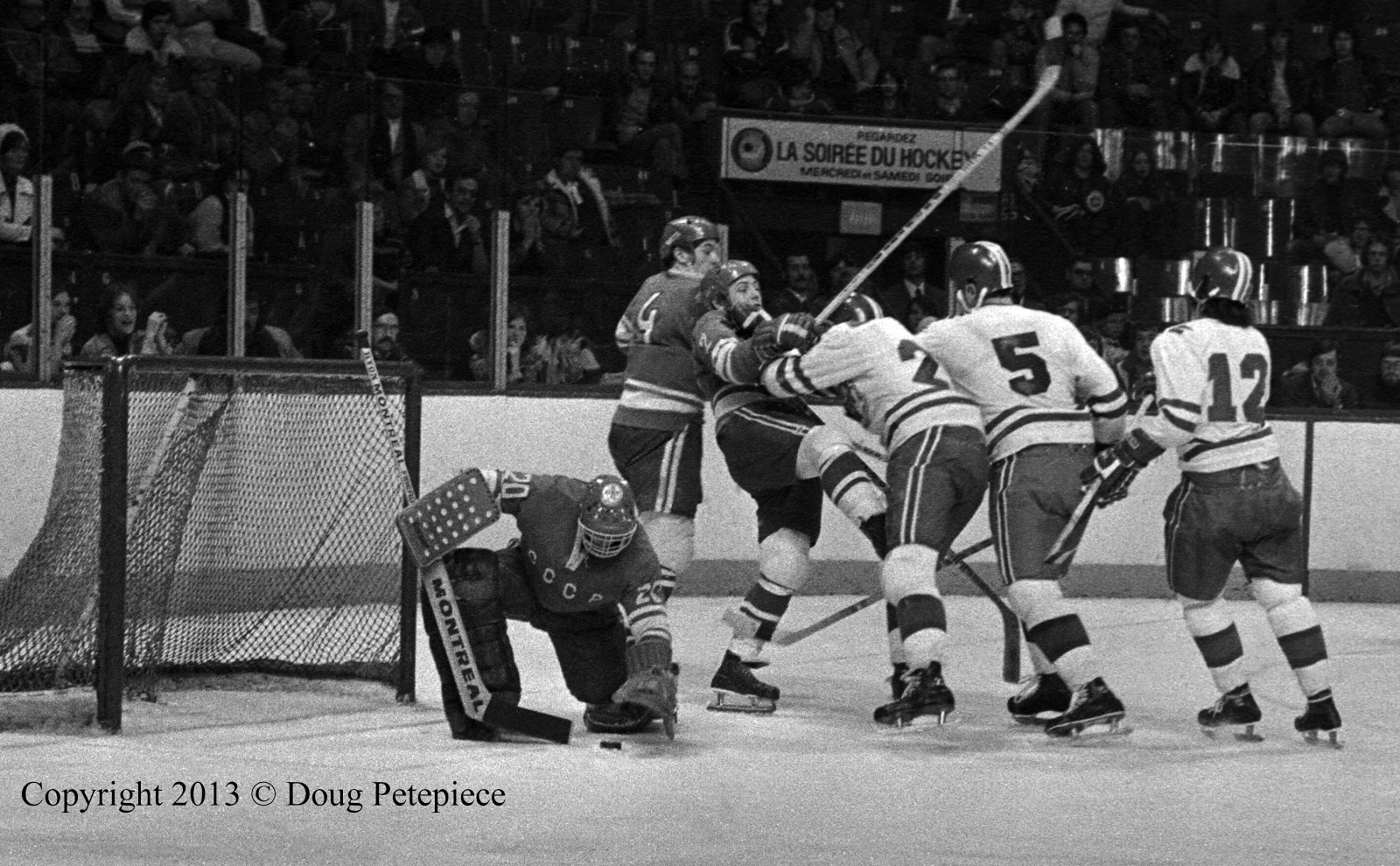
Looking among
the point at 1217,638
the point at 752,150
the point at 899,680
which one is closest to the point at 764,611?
the point at 899,680

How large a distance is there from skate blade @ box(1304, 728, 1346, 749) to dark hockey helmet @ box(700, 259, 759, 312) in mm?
2130

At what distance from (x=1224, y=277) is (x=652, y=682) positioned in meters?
2.00

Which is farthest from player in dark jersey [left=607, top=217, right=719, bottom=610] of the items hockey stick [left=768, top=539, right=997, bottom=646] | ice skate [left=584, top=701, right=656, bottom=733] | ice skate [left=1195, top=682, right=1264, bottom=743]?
ice skate [left=1195, top=682, right=1264, bottom=743]

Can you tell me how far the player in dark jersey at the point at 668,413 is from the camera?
255 inches

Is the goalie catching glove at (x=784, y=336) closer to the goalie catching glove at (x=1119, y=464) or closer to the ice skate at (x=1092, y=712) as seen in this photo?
the goalie catching glove at (x=1119, y=464)

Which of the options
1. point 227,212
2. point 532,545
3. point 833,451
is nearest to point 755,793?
point 532,545

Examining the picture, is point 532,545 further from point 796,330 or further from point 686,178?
point 686,178

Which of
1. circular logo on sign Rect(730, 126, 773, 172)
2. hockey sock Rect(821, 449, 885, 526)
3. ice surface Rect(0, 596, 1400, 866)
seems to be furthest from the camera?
circular logo on sign Rect(730, 126, 773, 172)

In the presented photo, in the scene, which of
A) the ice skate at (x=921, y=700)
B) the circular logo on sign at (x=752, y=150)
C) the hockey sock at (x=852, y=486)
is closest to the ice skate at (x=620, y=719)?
the ice skate at (x=921, y=700)

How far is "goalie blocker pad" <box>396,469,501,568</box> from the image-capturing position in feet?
17.3

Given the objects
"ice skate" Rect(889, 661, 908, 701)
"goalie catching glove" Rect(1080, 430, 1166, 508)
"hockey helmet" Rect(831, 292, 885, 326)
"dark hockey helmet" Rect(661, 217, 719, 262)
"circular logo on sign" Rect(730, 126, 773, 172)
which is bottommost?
"ice skate" Rect(889, 661, 908, 701)

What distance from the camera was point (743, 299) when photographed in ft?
20.7

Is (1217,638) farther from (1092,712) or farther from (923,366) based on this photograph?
(923,366)

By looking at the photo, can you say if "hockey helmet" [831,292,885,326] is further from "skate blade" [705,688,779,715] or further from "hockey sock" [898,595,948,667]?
"skate blade" [705,688,779,715]
